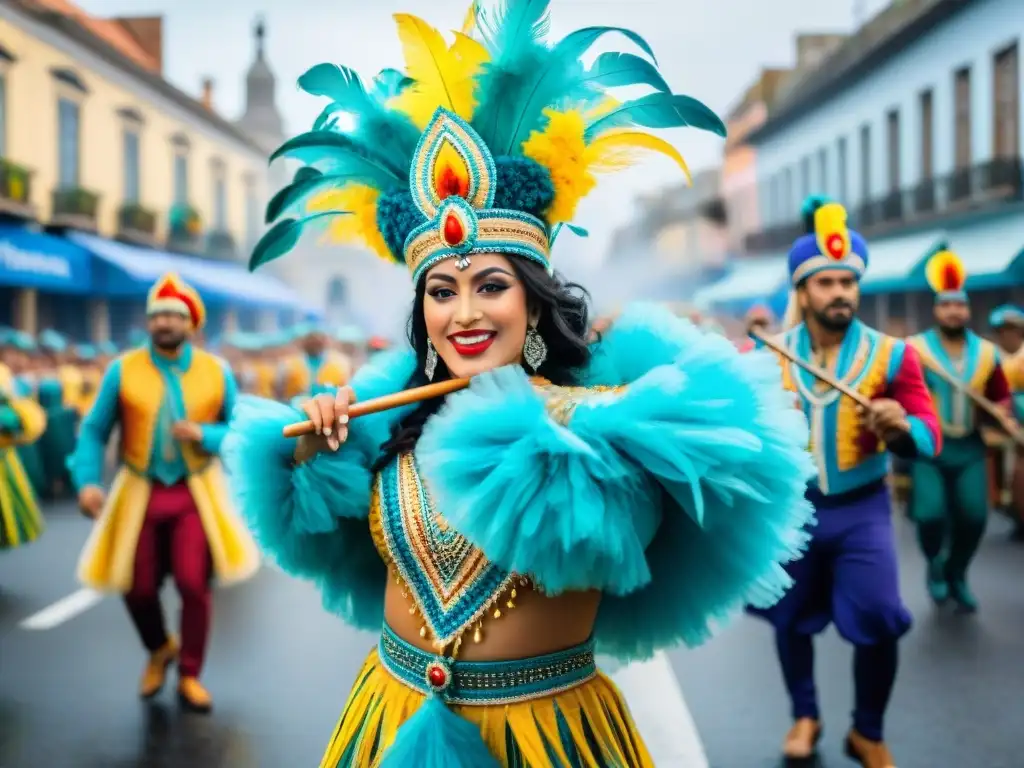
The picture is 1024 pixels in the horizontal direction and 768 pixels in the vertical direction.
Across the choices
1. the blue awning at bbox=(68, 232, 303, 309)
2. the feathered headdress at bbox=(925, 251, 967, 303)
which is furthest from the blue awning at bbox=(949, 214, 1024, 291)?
the blue awning at bbox=(68, 232, 303, 309)

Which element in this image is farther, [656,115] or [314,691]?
[314,691]

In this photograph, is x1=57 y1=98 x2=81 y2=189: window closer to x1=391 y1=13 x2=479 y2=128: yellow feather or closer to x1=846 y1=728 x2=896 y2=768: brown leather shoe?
x1=846 y1=728 x2=896 y2=768: brown leather shoe

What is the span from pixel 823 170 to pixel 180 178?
59.7 ft

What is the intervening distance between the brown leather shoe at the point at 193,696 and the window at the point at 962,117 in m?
20.0

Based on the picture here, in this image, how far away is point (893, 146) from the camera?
27.3 metres

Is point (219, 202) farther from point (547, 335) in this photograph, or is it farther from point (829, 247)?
point (547, 335)

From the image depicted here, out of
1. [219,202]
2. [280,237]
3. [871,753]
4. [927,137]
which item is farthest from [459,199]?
[219,202]

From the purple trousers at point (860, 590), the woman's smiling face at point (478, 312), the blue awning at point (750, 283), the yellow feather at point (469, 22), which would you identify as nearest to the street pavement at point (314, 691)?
the purple trousers at point (860, 590)

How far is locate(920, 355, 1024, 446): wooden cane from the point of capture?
7.17 m

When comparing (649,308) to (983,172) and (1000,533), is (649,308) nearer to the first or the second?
(1000,533)

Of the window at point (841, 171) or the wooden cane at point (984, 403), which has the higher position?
the window at point (841, 171)

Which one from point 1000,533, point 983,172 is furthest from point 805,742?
point 983,172

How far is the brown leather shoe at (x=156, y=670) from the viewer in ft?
19.2

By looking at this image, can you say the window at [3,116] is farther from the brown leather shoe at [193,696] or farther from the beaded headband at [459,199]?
the beaded headband at [459,199]
